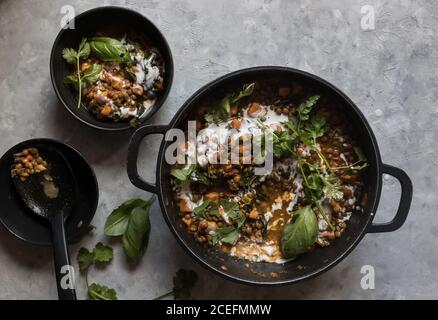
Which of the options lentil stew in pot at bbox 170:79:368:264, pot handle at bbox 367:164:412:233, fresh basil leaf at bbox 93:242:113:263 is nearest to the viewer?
pot handle at bbox 367:164:412:233

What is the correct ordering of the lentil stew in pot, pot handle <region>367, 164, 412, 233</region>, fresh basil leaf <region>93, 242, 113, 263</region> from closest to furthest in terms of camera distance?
pot handle <region>367, 164, 412, 233</region> → the lentil stew in pot → fresh basil leaf <region>93, 242, 113, 263</region>

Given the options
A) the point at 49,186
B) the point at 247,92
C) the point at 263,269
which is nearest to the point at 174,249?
the point at 263,269

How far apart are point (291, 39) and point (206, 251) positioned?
0.71 meters

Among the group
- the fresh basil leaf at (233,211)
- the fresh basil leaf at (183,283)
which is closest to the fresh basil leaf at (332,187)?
the fresh basil leaf at (233,211)

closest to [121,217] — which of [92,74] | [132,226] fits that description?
[132,226]

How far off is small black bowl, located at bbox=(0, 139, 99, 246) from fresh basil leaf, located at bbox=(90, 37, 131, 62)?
0.29 metres

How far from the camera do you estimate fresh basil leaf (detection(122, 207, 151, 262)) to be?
5.83 feet

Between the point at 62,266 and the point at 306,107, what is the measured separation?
847 mm

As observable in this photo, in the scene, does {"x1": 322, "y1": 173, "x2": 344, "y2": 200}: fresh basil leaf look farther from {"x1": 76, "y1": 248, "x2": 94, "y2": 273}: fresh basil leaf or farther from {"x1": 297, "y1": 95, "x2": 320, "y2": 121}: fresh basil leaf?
{"x1": 76, "y1": 248, "x2": 94, "y2": 273}: fresh basil leaf

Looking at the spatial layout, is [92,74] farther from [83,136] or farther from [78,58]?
[83,136]

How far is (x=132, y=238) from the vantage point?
1792 millimetres

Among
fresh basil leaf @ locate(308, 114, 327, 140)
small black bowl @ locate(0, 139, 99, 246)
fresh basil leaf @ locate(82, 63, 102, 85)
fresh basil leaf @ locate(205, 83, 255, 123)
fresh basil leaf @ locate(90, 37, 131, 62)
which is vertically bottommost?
small black bowl @ locate(0, 139, 99, 246)

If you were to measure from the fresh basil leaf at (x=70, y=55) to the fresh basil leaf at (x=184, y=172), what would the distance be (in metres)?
0.44

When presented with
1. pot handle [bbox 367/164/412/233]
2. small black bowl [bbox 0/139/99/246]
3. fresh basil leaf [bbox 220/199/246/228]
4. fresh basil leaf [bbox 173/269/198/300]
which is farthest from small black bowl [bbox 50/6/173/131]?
pot handle [bbox 367/164/412/233]
